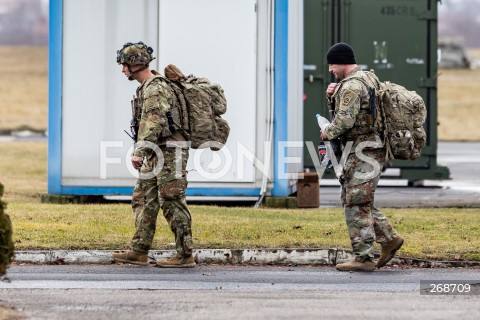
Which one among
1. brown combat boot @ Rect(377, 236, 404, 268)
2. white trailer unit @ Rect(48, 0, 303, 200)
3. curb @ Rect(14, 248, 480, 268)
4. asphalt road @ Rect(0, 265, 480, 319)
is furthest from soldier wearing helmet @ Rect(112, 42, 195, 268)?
white trailer unit @ Rect(48, 0, 303, 200)

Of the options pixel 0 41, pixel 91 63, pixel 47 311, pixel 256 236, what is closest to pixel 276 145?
pixel 91 63

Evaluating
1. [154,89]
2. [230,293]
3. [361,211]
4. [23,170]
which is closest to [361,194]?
[361,211]

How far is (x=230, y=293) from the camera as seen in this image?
10.5 metres

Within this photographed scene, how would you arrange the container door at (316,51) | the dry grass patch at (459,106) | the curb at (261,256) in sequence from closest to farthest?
1. the curb at (261,256)
2. the container door at (316,51)
3. the dry grass patch at (459,106)

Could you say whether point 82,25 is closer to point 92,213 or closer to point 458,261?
point 92,213

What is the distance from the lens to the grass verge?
1299 centimetres

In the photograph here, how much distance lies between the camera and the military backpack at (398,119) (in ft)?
38.9

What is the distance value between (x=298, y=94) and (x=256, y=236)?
489 cm

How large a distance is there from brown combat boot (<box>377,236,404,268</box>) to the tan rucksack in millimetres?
1828

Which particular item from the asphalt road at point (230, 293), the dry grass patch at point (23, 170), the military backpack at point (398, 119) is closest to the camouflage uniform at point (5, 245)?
the asphalt road at point (230, 293)

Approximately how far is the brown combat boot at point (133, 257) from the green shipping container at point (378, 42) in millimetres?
8918

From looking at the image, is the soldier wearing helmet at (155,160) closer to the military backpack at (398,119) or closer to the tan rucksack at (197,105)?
the tan rucksack at (197,105)

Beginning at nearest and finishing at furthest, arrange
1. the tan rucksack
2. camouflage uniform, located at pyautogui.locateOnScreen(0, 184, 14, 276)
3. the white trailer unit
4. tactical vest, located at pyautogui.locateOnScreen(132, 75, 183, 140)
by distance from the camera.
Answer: camouflage uniform, located at pyautogui.locateOnScreen(0, 184, 14, 276) < tactical vest, located at pyautogui.locateOnScreen(132, 75, 183, 140) < the tan rucksack < the white trailer unit

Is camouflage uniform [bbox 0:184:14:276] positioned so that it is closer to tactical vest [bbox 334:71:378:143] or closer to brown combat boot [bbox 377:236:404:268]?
tactical vest [bbox 334:71:378:143]
